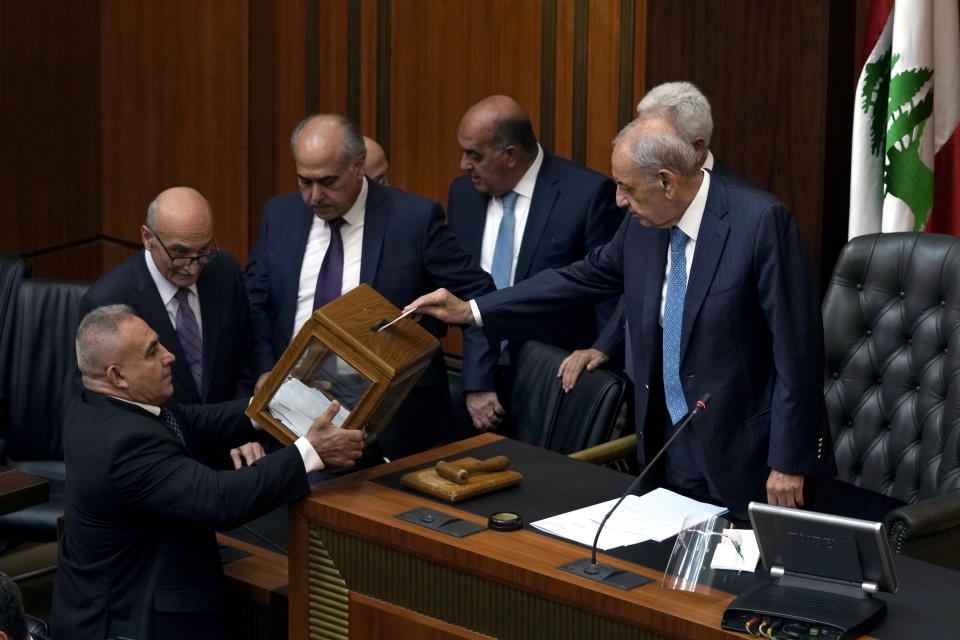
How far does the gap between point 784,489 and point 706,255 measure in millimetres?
541

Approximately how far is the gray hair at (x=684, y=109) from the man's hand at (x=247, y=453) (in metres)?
1.40

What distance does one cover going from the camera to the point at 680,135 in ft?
10.3

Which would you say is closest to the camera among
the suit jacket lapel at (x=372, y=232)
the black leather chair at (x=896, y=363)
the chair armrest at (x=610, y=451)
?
the black leather chair at (x=896, y=363)

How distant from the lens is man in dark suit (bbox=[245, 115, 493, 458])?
13.2 ft

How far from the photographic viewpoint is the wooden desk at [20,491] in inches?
145

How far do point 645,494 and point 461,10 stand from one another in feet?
10.0

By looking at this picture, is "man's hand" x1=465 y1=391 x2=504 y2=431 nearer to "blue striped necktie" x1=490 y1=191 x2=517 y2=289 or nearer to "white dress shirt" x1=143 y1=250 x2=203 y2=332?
"blue striped necktie" x1=490 y1=191 x2=517 y2=289

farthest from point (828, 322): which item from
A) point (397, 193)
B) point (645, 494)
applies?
point (397, 193)

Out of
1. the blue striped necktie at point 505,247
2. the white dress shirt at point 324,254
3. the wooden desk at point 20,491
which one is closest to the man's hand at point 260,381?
the white dress shirt at point 324,254

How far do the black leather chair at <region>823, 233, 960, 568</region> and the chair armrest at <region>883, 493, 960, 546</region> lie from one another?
21 centimetres

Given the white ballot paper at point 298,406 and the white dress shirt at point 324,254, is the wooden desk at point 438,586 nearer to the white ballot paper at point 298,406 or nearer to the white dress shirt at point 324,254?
the white ballot paper at point 298,406

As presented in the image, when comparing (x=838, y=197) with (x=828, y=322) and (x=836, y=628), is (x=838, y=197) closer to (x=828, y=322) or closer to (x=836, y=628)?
(x=828, y=322)

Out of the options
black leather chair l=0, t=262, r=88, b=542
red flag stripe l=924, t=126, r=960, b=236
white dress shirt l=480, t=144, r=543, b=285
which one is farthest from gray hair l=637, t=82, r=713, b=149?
black leather chair l=0, t=262, r=88, b=542

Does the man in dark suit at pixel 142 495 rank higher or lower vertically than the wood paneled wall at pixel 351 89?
lower
